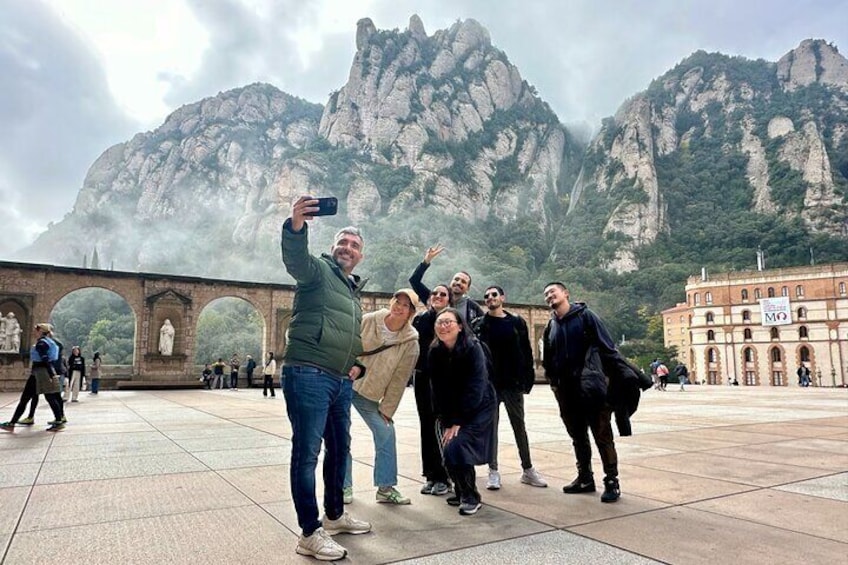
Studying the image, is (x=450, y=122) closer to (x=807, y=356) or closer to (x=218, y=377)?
(x=807, y=356)

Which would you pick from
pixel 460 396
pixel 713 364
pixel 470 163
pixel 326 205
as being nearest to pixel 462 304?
pixel 460 396

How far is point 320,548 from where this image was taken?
8.16ft

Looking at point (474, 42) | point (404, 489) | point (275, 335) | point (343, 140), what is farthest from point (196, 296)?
point (474, 42)

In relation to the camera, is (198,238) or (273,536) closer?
(273,536)

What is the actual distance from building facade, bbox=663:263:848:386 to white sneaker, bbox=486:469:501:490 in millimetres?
59883

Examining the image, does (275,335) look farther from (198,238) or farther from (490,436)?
(198,238)

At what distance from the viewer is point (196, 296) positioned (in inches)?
901

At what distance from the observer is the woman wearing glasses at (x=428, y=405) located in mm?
3918

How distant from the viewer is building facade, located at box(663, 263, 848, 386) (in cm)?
5269

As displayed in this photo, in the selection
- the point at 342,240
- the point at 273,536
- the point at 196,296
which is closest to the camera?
the point at 273,536

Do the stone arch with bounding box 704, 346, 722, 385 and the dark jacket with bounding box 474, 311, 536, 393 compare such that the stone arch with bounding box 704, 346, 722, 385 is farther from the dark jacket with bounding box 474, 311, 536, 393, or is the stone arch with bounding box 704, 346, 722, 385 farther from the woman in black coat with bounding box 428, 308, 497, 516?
the woman in black coat with bounding box 428, 308, 497, 516

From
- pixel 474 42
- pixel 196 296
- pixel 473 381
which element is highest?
pixel 474 42

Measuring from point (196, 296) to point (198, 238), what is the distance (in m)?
86.6

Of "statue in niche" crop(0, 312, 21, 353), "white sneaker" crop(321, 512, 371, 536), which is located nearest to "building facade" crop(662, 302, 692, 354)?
"statue in niche" crop(0, 312, 21, 353)
